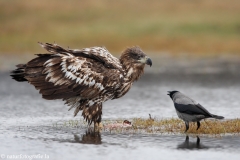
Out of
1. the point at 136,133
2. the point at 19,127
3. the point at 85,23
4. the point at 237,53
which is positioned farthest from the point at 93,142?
the point at 85,23

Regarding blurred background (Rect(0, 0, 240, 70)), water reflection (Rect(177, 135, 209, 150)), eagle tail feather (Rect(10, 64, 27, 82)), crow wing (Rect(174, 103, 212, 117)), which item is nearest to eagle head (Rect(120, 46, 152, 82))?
crow wing (Rect(174, 103, 212, 117))

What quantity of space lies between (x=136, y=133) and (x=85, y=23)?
32.1 metres

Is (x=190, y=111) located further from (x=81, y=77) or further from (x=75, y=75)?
Result: (x=75, y=75)

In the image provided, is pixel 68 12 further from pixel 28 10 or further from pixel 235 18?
pixel 235 18

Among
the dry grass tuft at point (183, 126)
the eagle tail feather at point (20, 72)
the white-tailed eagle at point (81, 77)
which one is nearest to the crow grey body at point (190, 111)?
the dry grass tuft at point (183, 126)

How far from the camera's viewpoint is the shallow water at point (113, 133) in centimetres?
1162

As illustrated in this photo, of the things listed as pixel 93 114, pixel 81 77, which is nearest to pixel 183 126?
pixel 93 114

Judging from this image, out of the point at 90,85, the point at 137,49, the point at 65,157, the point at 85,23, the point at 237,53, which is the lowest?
the point at 65,157

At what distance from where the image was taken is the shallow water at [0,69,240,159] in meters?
11.6

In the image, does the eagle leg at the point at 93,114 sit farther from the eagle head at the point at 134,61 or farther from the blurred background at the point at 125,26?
the blurred background at the point at 125,26

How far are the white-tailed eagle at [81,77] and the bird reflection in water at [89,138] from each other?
63cm

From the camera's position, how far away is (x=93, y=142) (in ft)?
41.3

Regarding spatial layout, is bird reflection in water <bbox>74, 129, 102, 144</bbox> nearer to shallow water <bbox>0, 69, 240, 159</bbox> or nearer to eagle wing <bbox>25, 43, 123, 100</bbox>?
shallow water <bbox>0, 69, 240, 159</bbox>

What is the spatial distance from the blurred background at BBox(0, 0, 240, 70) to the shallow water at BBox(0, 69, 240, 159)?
11.4 m
